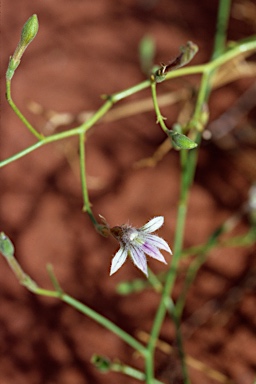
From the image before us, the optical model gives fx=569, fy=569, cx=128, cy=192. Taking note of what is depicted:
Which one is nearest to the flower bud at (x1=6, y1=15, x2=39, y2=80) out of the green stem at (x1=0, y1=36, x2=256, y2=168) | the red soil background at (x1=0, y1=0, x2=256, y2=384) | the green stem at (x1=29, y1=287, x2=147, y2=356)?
the green stem at (x1=0, y1=36, x2=256, y2=168)

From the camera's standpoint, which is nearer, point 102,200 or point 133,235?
point 133,235

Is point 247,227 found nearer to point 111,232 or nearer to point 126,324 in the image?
point 126,324

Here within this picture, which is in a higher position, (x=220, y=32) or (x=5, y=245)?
(x=220, y=32)

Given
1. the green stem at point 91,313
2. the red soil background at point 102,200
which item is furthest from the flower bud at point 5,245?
the red soil background at point 102,200

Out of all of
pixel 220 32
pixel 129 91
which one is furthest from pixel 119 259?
pixel 220 32

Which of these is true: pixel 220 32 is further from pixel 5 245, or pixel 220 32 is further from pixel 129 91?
pixel 5 245

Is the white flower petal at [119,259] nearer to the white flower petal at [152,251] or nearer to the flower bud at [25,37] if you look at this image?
the white flower petal at [152,251]
